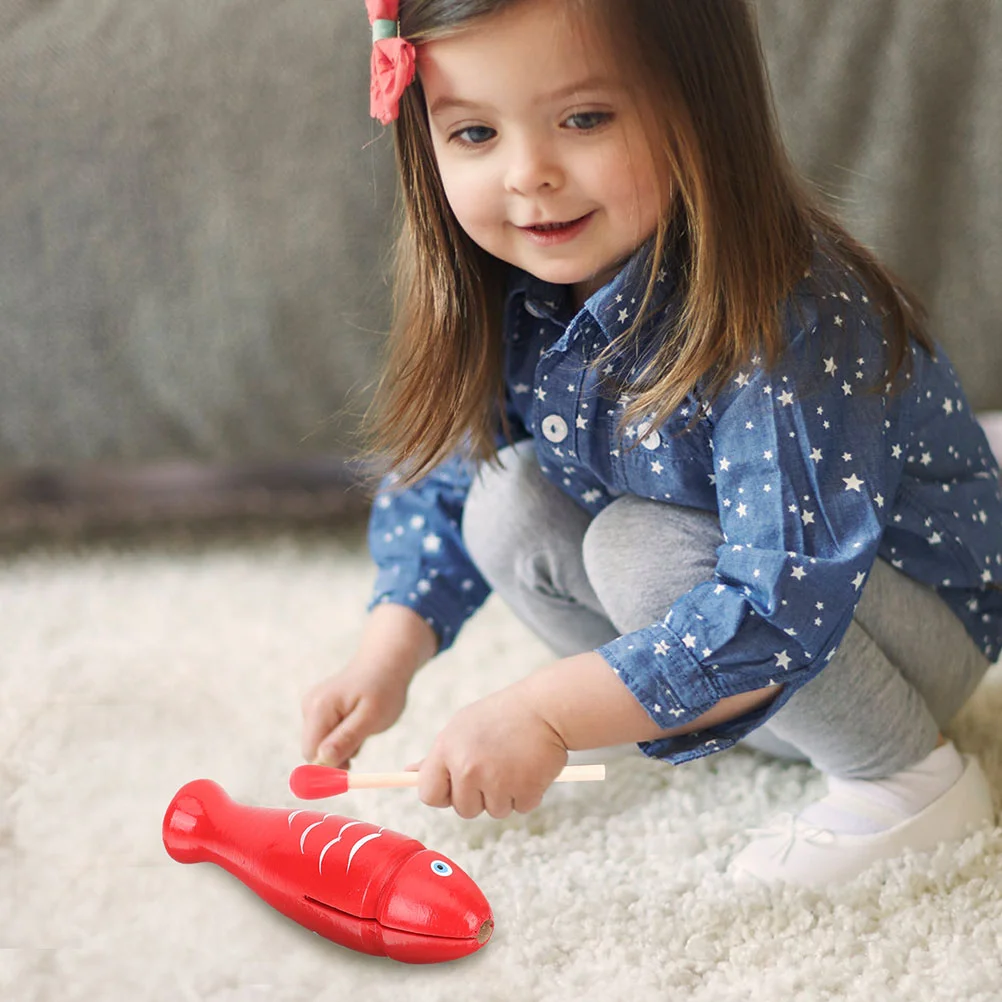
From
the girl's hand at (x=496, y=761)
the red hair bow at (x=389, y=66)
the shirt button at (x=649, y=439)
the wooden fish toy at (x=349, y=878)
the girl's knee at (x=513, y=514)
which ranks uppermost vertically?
the red hair bow at (x=389, y=66)

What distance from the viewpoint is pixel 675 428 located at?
66cm

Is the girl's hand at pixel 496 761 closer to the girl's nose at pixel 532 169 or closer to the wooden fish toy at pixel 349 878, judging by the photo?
the wooden fish toy at pixel 349 878

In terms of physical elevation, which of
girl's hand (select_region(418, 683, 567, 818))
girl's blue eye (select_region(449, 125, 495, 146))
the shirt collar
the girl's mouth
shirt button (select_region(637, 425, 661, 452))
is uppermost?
girl's blue eye (select_region(449, 125, 495, 146))

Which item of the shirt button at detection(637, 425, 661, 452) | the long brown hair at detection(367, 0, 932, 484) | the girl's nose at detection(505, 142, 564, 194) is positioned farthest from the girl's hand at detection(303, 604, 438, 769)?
the girl's nose at detection(505, 142, 564, 194)

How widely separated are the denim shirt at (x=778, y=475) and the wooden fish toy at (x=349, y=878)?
0.13 m

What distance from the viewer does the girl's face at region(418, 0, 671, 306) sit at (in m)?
0.56

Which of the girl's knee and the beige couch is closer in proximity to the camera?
the girl's knee

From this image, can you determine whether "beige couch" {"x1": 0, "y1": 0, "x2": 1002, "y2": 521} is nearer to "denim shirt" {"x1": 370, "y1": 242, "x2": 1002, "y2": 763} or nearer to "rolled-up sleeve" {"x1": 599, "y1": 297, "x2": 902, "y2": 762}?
"denim shirt" {"x1": 370, "y1": 242, "x2": 1002, "y2": 763}

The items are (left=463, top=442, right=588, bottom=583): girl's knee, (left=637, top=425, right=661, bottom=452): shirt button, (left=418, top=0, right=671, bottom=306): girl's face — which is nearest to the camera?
(left=418, top=0, right=671, bottom=306): girl's face

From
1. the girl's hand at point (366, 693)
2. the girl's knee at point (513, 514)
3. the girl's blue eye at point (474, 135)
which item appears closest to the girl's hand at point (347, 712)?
the girl's hand at point (366, 693)

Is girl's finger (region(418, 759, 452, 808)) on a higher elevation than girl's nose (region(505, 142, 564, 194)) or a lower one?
lower

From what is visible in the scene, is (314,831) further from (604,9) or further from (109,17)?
(109,17)

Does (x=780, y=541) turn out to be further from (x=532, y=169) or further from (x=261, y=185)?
(x=261, y=185)

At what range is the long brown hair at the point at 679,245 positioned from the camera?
0.57 metres
